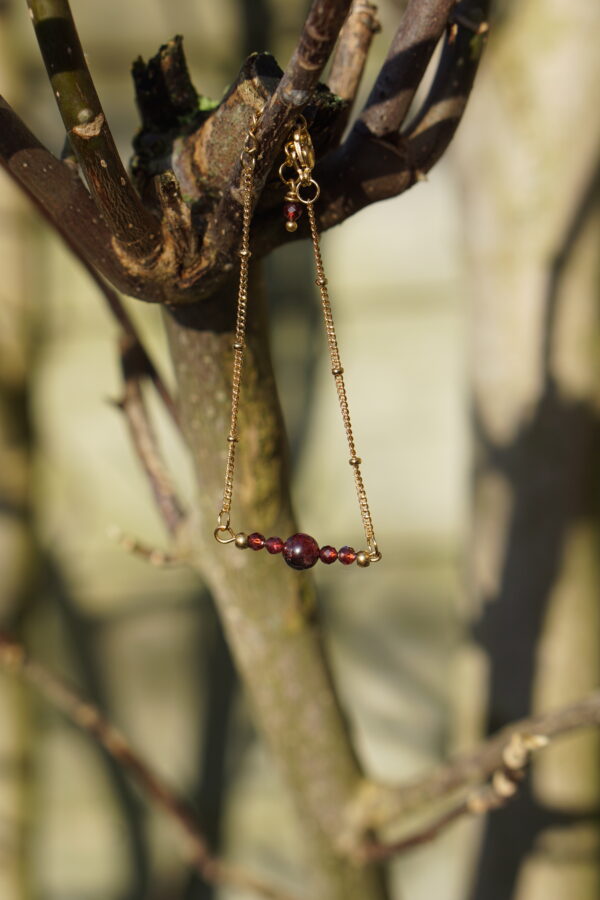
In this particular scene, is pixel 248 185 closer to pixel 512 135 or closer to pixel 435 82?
pixel 435 82

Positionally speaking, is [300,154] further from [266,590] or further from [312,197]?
[266,590]

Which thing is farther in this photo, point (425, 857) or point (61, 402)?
point (425, 857)

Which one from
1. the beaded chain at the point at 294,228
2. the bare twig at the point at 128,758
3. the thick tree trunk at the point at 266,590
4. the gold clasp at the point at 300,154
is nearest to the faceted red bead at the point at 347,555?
the beaded chain at the point at 294,228

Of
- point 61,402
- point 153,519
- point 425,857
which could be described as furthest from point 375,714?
point 61,402

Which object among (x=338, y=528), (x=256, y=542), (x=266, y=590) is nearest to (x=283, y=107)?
(x=256, y=542)

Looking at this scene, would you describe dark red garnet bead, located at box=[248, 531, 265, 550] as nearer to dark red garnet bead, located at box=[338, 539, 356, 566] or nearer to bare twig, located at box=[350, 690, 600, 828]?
dark red garnet bead, located at box=[338, 539, 356, 566]

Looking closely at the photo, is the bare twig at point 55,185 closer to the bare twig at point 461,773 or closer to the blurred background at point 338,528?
the bare twig at point 461,773

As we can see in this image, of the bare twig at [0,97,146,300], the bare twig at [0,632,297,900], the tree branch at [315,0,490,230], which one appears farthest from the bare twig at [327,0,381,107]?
the bare twig at [0,632,297,900]
